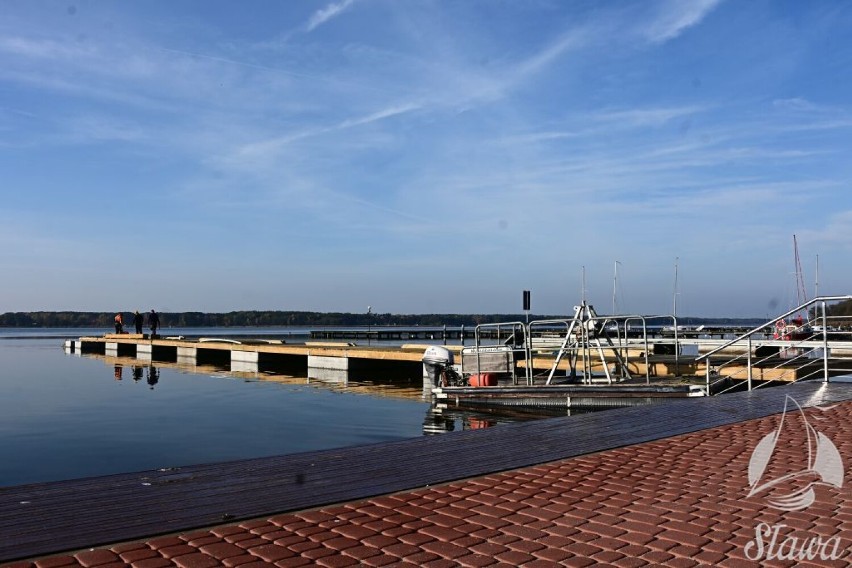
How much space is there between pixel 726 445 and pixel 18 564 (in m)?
6.07

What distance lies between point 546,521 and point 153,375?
24.4 metres

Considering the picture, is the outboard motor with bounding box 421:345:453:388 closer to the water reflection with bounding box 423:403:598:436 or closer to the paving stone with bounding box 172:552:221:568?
the water reflection with bounding box 423:403:598:436

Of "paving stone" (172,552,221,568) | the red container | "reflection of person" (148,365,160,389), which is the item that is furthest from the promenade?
"reflection of person" (148,365,160,389)

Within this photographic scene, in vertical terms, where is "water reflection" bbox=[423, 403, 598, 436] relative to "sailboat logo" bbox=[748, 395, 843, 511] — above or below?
below

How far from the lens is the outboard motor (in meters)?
18.2

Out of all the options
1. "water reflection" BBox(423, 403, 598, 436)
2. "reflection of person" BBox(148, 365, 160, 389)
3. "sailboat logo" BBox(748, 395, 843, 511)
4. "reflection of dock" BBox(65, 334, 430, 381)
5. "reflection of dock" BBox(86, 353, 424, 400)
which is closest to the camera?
"sailboat logo" BBox(748, 395, 843, 511)

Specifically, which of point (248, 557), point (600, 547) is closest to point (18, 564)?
point (248, 557)

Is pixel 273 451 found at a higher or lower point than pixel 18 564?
lower

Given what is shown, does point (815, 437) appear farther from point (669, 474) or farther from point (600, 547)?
point (600, 547)

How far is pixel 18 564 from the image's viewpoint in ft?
12.1

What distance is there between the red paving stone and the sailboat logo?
3.8 inches

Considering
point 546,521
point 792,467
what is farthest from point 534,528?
point 792,467

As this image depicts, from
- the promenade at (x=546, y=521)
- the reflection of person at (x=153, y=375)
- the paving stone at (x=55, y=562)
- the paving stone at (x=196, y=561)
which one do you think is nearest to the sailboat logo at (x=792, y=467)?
the promenade at (x=546, y=521)

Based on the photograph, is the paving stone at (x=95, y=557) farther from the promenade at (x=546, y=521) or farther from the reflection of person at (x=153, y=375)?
the reflection of person at (x=153, y=375)
